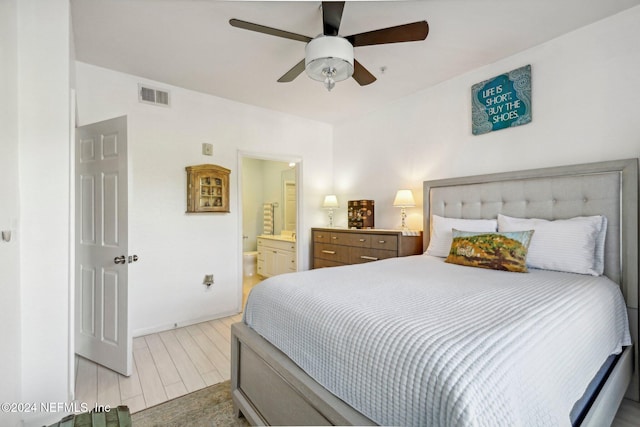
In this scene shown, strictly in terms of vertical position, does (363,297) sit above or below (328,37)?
below

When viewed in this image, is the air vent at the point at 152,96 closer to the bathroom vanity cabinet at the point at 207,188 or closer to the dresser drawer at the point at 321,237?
the bathroom vanity cabinet at the point at 207,188

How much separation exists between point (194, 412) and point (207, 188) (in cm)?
222

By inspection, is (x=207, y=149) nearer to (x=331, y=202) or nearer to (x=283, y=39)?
(x=283, y=39)

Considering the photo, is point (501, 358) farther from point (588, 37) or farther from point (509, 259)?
point (588, 37)

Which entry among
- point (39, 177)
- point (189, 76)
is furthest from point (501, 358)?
point (189, 76)

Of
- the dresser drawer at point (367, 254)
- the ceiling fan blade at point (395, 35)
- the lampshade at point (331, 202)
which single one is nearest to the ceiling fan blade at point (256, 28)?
the ceiling fan blade at point (395, 35)

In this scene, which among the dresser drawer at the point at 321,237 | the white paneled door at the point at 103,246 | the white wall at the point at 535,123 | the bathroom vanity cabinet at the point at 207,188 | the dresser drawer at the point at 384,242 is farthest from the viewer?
the dresser drawer at the point at 321,237

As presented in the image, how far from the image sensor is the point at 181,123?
10.5ft

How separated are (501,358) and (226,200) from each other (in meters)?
3.15

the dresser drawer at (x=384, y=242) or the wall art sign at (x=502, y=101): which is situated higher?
the wall art sign at (x=502, y=101)

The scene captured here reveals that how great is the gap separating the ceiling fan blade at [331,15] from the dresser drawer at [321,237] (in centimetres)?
242

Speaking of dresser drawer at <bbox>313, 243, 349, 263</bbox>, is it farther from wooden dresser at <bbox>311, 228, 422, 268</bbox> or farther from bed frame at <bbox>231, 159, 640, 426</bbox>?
bed frame at <bbox>231, 159, 640, 426</bbox>

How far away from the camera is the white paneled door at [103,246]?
2193 mm

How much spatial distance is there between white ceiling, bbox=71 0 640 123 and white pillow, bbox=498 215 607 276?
1.49 m
